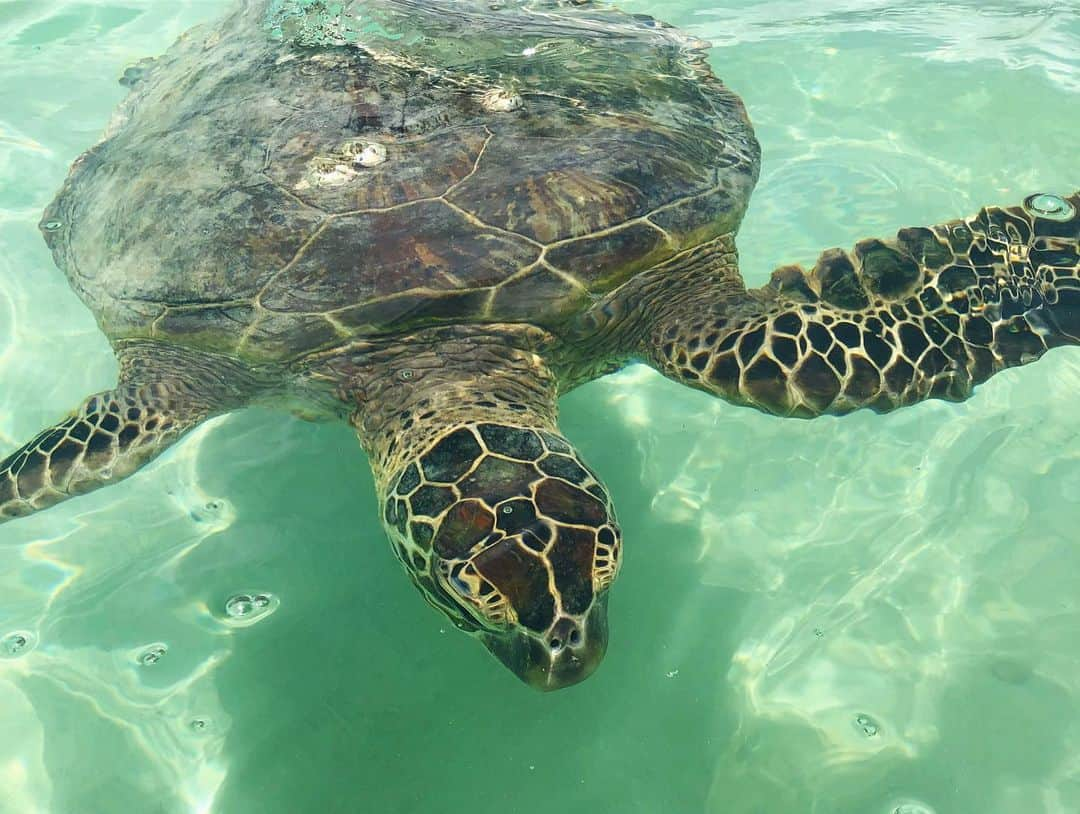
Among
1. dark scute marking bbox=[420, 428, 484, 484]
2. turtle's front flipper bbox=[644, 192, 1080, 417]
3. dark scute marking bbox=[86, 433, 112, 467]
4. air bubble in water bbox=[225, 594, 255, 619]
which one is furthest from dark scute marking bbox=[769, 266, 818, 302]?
dark scute marking bbox=[86, 433, 112, 467]

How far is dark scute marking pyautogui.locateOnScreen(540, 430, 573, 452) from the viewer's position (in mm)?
3412

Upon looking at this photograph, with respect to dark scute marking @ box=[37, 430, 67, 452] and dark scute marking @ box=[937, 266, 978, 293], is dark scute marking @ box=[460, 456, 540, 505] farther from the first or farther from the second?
dark scute marking @ box=[937, 266, 978, 293]

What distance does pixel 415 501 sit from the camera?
10.5ft

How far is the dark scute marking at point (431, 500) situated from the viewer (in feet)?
10.2

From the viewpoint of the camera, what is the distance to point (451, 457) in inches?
129

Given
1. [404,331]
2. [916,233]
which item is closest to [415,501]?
[404,331]

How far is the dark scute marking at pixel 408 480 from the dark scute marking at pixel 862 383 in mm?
2026

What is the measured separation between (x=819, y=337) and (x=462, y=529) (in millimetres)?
2086

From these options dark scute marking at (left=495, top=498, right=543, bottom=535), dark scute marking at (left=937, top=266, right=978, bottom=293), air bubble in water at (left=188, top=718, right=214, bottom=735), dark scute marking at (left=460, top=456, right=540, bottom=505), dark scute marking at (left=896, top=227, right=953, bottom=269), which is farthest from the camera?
dark scute marking at (left=896, top=227, right=953, bottom=269)

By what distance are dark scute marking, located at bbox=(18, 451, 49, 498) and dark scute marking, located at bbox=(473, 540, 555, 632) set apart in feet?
8.07

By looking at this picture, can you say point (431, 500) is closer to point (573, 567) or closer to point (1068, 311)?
point (573, 567)

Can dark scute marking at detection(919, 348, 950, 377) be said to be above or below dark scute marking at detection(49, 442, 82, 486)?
above

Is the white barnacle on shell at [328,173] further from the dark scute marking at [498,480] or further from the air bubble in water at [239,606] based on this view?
the air bubble in water at [239,606]

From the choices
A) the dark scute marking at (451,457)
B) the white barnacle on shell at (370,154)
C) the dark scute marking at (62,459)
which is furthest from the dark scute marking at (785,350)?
the dark scute marking at (62,459)
